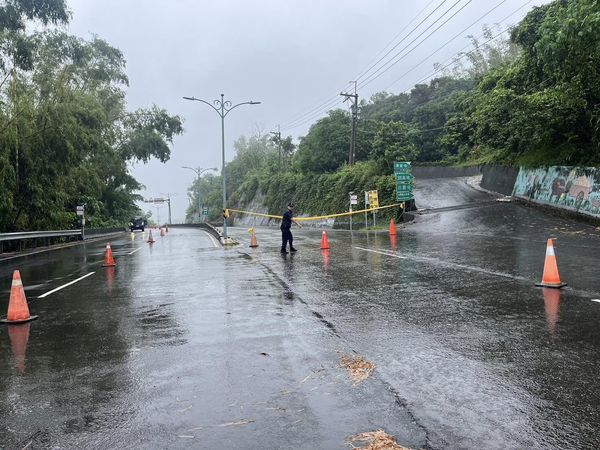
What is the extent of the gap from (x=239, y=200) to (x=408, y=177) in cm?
6107

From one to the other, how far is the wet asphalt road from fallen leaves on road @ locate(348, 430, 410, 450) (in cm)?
11

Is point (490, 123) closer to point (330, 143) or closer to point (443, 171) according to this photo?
point (443, 171)

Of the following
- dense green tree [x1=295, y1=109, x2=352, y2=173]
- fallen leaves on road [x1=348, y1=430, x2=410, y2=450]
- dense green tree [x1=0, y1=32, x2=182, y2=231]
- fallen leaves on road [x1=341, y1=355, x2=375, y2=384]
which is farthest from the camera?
dense green tree [x1=295, y1=109, x2=352, y2=173]

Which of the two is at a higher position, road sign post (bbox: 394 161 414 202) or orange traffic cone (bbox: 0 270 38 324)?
road sign post (bbox: 394 161 414 202)

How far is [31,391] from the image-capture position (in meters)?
4.86

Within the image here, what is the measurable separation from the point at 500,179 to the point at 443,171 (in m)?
14.9

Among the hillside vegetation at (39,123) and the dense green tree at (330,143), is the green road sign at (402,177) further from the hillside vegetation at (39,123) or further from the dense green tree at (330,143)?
the dense green tree at (330,143)

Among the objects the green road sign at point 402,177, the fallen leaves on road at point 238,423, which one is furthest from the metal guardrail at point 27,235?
the fallen leaves on road at point 238,423

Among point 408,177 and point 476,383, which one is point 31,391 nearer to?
point 476,383

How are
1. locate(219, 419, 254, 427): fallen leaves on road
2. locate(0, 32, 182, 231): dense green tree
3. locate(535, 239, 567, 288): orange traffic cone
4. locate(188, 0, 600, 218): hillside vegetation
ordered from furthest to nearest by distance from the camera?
locate(0, 32, 182, 231): dense green tree
locate(188, 0, 600, 218): hillside vegetation
locate(535, 239, 567, 288): orange traffic cone
locate(219, 419, 254, 427): fallen leaves on road

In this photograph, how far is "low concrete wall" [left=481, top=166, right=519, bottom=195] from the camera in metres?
30.1

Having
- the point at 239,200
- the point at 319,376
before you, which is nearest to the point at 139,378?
the point at 319,376

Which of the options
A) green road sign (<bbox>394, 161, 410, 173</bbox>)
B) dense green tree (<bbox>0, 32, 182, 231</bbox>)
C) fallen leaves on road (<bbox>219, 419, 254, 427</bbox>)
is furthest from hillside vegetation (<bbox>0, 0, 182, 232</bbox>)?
fallen leaves on road (<bbox>219, 419, 254, 427</bbox>)

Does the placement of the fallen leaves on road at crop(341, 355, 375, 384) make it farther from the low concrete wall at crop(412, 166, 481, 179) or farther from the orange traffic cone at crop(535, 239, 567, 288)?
the low concrete wall at crop(412, 166, 481, 179)
